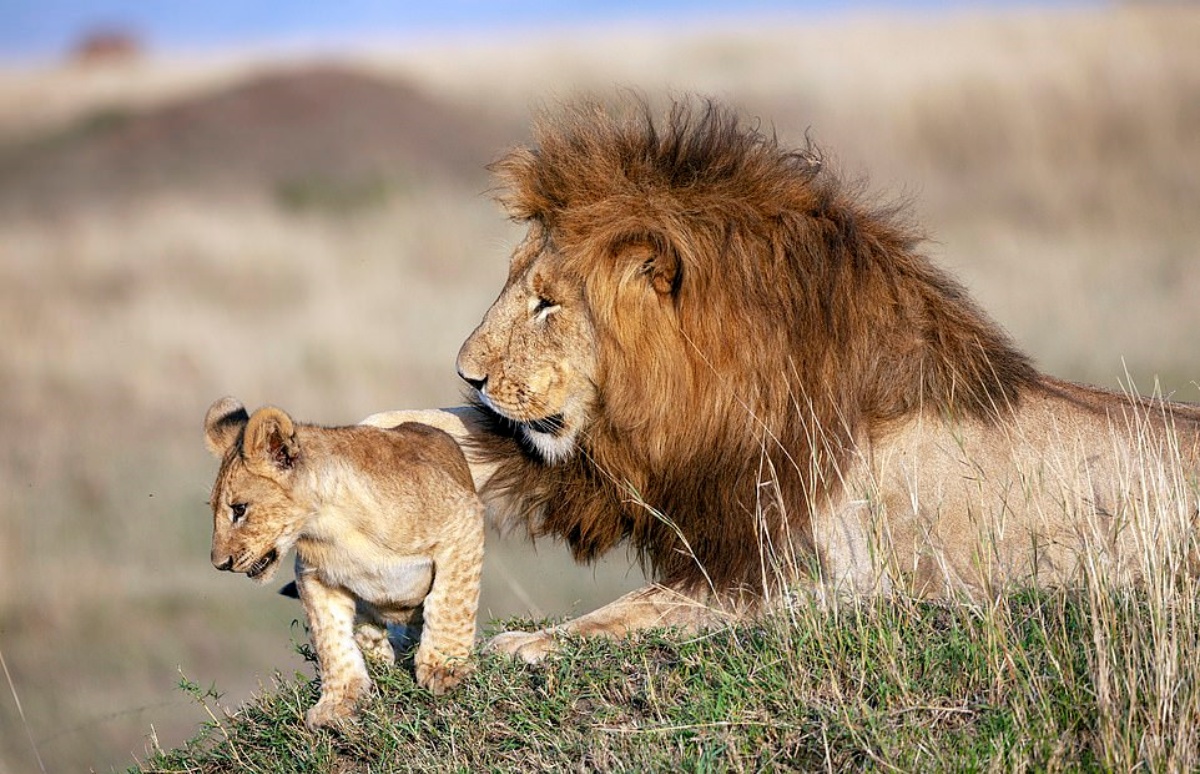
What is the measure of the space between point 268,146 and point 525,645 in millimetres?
21465

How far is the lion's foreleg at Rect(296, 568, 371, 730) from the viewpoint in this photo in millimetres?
4320

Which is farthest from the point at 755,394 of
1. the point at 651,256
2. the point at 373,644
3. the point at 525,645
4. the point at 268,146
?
the point at 268,146

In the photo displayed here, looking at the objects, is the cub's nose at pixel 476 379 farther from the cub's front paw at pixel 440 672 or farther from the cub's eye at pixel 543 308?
the cub's front paw at pixel 440 672

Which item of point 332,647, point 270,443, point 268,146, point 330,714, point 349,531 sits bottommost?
point 330,714

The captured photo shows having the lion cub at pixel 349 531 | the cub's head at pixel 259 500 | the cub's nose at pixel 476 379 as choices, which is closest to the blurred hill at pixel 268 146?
the cub's nose at pixel 476 379

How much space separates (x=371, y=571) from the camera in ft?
13.9

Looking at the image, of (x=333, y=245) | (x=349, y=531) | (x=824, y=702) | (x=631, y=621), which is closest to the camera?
(x=824, y=702)

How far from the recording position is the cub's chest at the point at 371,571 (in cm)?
423

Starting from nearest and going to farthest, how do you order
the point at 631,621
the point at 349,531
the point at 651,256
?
the point at 349,531
the point at 631,621
the point at 651,256

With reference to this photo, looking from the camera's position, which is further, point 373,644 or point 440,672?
point 373,644

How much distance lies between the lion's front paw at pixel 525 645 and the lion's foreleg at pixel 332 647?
37cm

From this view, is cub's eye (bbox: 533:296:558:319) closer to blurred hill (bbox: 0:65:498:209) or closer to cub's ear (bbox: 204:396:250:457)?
cub's ear (bbox: 204:396:250:457)

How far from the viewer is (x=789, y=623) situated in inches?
160

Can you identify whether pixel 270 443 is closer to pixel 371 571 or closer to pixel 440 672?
pixel 371 571
